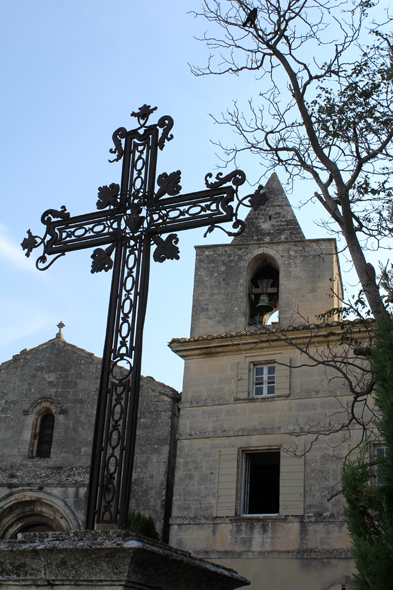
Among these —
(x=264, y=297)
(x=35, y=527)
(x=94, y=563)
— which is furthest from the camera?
(x=264, y=297)

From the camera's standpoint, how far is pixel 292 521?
1417 centimetres

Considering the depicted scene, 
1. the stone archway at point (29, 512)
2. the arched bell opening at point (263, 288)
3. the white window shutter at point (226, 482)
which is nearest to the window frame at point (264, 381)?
the white window shutter at point (226, 482)

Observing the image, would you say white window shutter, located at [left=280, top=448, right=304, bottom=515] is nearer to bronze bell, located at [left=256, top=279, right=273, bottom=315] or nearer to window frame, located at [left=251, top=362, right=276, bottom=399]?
→ window frame, located at [left=251, top=362, right=276, bottom=399]

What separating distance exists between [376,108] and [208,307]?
32.0 ft

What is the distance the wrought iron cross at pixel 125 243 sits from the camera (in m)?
4.43

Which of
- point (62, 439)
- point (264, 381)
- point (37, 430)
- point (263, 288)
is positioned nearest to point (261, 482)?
point (264, 381)

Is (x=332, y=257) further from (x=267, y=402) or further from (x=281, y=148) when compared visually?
(x=281, y=148)

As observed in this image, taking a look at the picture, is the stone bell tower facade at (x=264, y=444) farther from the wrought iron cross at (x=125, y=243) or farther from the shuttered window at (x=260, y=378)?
the wrought iron cross at (x=125, y=243)

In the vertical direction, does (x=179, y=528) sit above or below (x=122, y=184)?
below

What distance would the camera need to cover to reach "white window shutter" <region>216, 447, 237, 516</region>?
14844mm

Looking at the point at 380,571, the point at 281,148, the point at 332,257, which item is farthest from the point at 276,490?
the point at 380,571

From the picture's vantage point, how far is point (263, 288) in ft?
63.6

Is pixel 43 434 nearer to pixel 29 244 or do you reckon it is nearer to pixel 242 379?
pixel 242 379

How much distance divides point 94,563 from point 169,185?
286 centimetres
